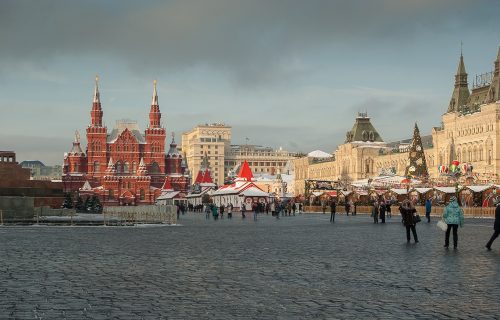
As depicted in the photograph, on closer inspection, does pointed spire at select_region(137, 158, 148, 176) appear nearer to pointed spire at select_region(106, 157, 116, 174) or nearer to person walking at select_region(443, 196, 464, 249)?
pointed spire at select_region(106, 157, 116, 174)

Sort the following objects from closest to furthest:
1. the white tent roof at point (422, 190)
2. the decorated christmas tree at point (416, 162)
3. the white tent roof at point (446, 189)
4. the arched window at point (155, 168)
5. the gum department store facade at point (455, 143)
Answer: the white tent roof at point (446, 189)
the white tent roof at point (422, 190)
the decorated christmas tree at point (416, 162)
the gum department store facade at point (455, 143)
the arched window at point (155, 168)

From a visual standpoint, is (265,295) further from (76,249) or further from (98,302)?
(76,249)

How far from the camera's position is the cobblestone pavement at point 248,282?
9.26m

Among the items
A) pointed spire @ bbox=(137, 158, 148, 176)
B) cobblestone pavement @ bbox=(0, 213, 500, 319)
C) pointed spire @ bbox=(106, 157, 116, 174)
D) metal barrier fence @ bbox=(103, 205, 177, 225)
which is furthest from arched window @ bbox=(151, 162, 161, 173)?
cobblestone pavement @ bbox=(0, 213, 500, 319)

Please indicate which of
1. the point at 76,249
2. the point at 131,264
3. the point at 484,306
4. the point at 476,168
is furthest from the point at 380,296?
the point at 476,168

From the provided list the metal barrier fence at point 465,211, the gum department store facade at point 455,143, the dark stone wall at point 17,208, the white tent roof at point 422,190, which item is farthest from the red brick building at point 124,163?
the dark stone wall at point 17,208

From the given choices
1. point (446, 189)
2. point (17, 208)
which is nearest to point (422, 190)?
point (446, 189)

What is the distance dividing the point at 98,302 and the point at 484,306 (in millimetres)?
4993

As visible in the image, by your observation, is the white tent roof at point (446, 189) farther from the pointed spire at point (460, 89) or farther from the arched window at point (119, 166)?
the arched window at point (119, 166)

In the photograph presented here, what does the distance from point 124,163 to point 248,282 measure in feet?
387

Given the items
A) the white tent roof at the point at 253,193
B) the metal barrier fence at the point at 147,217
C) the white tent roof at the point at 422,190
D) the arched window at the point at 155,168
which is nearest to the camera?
the metal barrier fence at the point at 147,217

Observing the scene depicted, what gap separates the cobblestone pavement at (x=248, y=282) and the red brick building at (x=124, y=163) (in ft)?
345

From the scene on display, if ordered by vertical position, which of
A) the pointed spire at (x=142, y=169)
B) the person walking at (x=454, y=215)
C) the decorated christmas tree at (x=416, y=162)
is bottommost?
the person walking at (x=454, y=215)

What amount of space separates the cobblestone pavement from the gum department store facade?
48590 mm
